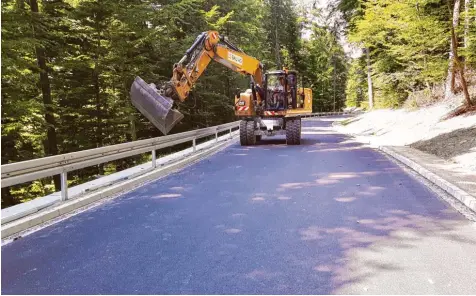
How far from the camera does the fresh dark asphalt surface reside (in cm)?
370

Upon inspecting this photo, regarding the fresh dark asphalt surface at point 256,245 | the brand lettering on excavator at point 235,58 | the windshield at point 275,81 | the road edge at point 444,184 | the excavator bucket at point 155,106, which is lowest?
the fresh dark asphalt surface at point 256,245

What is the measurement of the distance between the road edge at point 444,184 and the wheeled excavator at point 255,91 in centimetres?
602

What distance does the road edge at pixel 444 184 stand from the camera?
20.6 ft

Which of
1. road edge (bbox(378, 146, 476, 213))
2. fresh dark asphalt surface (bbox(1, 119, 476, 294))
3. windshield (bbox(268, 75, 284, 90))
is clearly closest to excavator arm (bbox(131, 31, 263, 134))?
windshield (bbox(268, 75, 284, 90))

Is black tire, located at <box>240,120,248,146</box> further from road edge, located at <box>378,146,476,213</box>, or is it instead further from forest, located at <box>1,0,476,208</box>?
road edge, located at <box>378,146,476,213</box>

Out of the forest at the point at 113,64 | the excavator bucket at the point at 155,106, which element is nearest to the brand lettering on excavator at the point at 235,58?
the excavator bucket at the point at 155,106

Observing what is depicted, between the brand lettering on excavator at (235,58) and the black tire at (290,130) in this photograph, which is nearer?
the brand lettering on excavator at (235,58)

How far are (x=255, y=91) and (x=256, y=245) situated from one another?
1343 centimetres

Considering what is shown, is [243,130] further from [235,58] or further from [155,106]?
[155,106]

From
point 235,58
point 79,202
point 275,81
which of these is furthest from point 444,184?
point 275,81

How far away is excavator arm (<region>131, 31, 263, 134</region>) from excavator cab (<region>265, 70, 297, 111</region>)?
104cm

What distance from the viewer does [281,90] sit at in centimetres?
1753

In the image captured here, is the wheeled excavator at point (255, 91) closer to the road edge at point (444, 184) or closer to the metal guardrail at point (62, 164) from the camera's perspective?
the metal guardrail at point (62, 164)

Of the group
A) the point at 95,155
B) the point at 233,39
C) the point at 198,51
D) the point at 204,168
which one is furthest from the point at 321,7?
the point at 95,155
